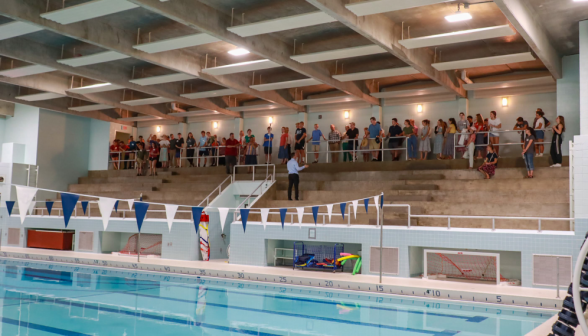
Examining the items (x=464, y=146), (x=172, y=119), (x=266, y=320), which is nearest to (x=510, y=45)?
(x=464, y=146)

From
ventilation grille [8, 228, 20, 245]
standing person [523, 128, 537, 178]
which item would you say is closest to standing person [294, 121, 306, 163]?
standing person [523, 128, 537, 178]

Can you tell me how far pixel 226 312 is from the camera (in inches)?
315

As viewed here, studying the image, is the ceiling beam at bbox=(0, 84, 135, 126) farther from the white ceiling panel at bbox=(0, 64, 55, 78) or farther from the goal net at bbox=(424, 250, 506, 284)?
the goal net at bbox=(424, 250, 506, 284)

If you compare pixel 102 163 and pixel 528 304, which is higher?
pixel 102 163

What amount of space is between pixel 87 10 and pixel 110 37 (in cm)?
202

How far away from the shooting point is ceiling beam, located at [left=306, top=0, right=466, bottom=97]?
953cm

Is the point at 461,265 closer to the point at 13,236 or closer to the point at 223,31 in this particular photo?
the point at 223,31

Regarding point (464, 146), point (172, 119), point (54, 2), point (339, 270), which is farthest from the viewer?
point (172, 119)

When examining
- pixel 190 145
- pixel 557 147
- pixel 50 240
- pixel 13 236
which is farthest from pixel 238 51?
pixel 13 236

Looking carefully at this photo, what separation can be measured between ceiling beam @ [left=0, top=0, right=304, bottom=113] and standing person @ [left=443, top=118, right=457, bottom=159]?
614 cm

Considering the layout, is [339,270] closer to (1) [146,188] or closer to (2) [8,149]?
(1) [146,188]

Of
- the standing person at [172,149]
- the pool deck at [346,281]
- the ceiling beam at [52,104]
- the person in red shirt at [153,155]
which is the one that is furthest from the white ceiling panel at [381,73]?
the ceiling beam at [52,104]

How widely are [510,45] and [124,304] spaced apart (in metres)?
11.1

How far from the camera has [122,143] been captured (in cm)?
2283
